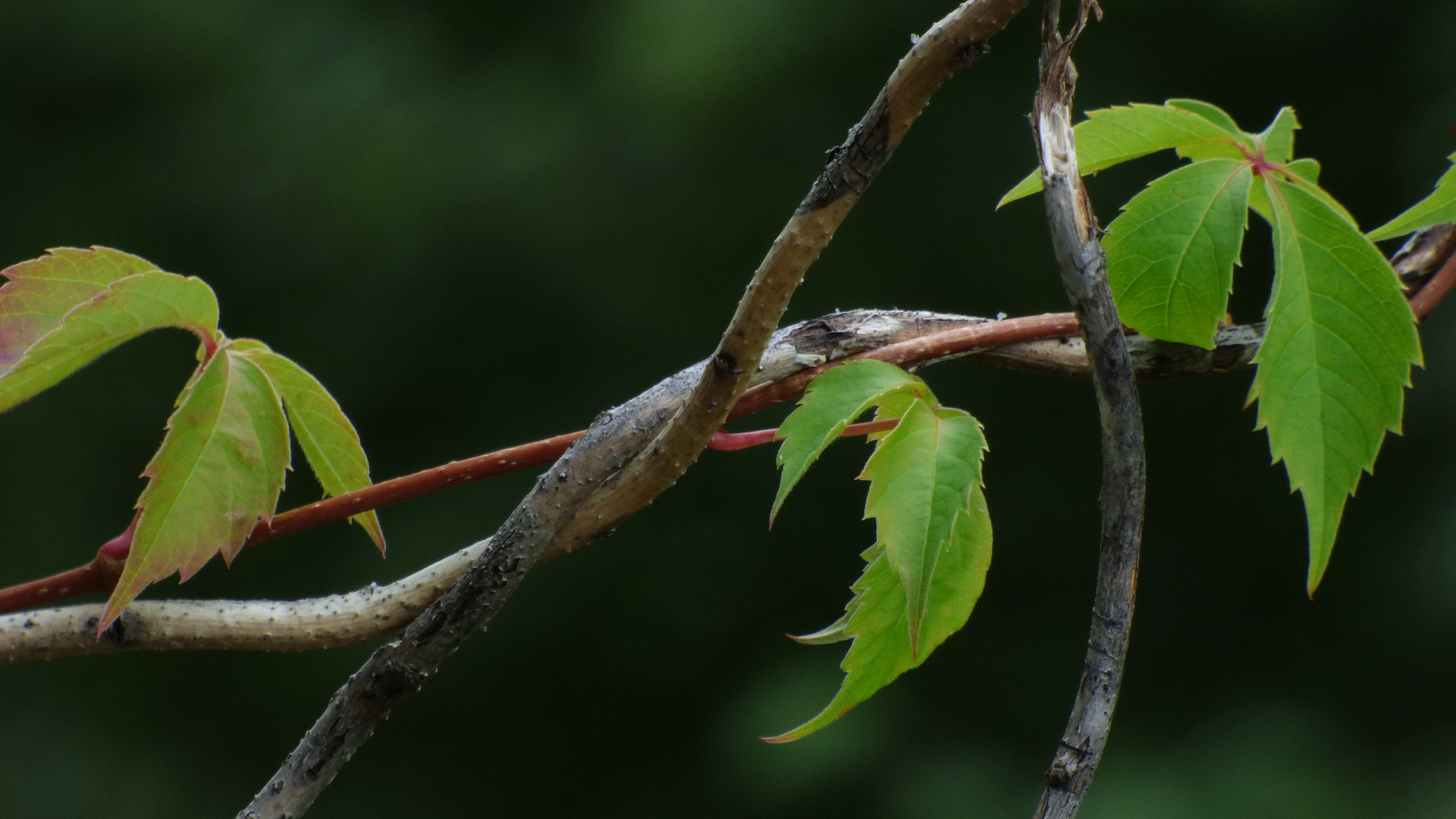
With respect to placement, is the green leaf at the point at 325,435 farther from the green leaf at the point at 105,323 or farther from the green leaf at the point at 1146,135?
the green leaf at the point at 1146,135

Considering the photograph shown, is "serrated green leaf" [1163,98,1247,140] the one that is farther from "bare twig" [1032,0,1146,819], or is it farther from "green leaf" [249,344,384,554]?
"green leaf" [249,344,384,554]

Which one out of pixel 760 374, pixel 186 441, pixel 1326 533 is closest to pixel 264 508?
pixel 186 441

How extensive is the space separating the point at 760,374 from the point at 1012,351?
69 millimetres

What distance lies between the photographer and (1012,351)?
29 centimetres

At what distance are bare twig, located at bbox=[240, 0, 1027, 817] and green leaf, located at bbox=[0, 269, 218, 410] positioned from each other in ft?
0.34

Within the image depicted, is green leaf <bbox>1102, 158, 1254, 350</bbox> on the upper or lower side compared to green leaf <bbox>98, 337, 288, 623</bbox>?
upper

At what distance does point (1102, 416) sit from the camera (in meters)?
0.21

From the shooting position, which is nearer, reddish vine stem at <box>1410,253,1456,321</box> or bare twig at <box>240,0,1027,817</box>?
bare twig at <box>240,0,1027,817</box>

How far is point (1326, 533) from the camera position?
0.22 m

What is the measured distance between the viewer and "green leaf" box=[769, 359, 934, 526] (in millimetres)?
238

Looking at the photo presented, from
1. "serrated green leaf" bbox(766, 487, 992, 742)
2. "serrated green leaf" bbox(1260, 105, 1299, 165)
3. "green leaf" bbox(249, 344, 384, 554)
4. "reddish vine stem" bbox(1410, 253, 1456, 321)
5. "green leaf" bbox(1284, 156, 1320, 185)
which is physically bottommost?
"serrated green leaf" bbox(766, 487, 992, 742)

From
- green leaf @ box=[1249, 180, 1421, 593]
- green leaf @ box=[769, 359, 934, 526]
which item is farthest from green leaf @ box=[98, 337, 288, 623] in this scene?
green leaf @ box=[1249, 180, 1421, 593]

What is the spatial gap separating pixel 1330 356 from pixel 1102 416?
0.06 meters

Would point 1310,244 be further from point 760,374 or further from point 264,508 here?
point 264,508
